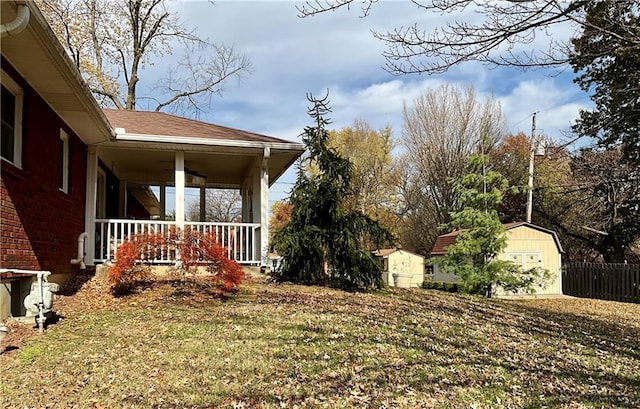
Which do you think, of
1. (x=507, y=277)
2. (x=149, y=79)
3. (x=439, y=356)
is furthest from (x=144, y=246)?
(x=149, y=79)

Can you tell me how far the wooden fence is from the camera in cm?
1833

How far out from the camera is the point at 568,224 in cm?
2539

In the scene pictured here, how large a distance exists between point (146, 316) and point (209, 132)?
5.63 metres

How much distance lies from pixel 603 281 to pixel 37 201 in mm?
19487

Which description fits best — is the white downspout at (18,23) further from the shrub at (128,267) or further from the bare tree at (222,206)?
the bare tree at (222,206)

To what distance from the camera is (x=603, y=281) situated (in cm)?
1950

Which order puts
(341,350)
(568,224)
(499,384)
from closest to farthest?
(499,384) → (341,350) → (568,224)

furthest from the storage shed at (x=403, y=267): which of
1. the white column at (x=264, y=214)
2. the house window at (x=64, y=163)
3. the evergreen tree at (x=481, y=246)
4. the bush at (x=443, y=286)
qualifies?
the house window at (x=64, y=163)

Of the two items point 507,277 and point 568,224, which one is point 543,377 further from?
point 568,224

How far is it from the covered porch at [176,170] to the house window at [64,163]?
50.4 inches

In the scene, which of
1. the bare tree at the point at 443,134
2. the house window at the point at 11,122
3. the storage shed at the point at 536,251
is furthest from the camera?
the bare tree at the point at 443,134

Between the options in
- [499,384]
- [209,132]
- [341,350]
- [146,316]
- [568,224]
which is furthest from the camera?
[568,224]

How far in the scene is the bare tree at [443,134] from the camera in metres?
28.3

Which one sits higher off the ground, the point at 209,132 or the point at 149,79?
the point at 149,79
